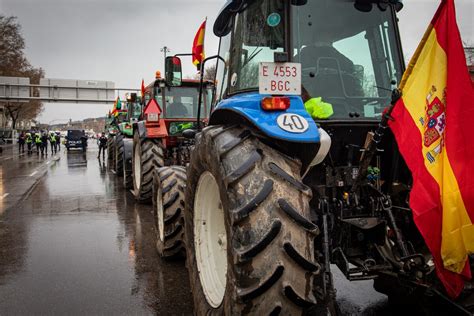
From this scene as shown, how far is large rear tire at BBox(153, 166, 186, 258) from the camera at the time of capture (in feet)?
16.9

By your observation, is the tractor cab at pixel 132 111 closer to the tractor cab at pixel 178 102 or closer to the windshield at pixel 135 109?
the windshield at pixel 135 109

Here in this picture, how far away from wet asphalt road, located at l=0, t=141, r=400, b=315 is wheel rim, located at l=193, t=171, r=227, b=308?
88 cm

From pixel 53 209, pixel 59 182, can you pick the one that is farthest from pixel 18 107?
pixel 53 209

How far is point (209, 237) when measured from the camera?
11.5ft

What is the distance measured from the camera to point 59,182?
14.1 meters

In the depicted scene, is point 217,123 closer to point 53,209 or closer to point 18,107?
point 53,209

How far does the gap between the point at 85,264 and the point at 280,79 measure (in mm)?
4094

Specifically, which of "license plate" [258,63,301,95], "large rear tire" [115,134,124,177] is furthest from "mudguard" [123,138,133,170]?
"license plate" [258,63,301,95]

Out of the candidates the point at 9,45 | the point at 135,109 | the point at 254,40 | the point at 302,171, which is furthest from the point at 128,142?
the point at 9,45

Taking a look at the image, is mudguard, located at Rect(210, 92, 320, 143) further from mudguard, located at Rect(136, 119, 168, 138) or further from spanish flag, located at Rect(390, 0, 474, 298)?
mudguard, located at Rect(136, 119, 168, 138)

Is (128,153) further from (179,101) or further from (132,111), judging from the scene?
(132,111)

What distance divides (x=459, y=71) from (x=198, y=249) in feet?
7.84

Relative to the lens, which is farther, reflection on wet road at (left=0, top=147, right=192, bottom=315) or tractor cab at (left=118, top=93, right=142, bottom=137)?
tractor cab at (left=118, top=93, right=142, bottom=137)

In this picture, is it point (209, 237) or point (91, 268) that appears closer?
point (209, 237)
